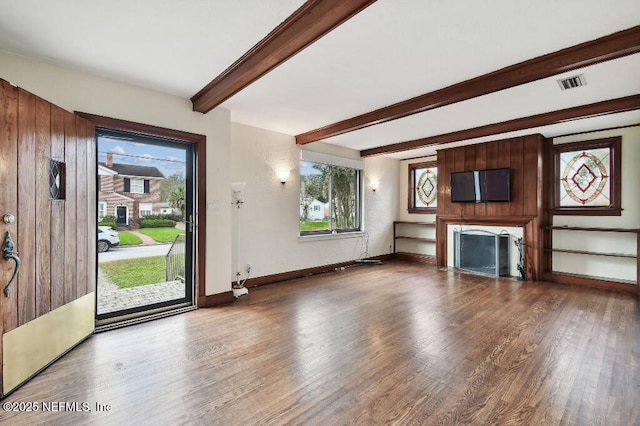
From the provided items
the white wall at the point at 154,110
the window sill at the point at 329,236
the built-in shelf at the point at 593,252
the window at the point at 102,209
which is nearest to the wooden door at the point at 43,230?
the window at the point at 102,209

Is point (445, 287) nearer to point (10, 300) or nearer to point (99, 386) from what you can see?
point (99, 386)

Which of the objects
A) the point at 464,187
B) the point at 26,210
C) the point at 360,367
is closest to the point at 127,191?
the point at 26,210

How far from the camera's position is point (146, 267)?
3641 millimetres

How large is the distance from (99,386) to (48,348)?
69cm

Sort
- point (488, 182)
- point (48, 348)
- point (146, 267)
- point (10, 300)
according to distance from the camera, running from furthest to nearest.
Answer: point (488, 182) < point (146, 267) < point (48, 348) < point (10, 300)

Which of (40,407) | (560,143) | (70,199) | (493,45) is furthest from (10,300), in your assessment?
(560,143)

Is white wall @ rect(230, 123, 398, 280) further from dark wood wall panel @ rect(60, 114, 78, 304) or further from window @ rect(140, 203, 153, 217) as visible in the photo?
dark wood wall panel @ rect(60, 114, 78, 304)

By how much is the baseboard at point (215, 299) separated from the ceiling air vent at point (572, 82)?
4.57 metres


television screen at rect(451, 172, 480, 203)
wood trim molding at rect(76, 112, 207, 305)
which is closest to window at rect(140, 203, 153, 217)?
wood trim molding at rect(76, 112, 207, 305)

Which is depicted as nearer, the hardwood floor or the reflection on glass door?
the hardwood floor

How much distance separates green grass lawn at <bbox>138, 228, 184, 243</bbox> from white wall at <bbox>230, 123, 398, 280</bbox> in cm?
97

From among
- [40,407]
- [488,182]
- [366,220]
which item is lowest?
[40,407]

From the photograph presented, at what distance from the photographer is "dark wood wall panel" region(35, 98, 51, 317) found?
91.0 inches

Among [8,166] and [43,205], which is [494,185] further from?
[8,166]
